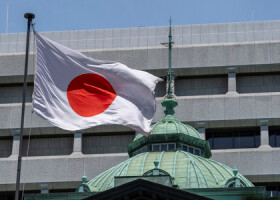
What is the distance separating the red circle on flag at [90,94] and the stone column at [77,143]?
42.2 metres

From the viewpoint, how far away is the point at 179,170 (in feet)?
171

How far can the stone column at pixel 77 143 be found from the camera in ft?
269

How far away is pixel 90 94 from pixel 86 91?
0.18m

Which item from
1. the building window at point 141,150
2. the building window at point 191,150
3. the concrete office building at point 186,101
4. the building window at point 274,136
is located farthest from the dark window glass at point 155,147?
→ the building window at point 274,136

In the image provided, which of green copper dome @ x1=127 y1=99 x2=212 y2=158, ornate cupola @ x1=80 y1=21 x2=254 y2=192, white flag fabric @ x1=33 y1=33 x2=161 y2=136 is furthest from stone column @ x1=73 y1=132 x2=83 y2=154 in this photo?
white flag fabric @ x1=33 y1=33 x2=161 y2=136

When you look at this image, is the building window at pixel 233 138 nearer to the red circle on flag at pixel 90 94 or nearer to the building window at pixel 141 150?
the building window at pixel 141 150

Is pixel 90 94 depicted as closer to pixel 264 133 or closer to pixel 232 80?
pixel 264 133

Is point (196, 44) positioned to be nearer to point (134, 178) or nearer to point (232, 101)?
point (232, 101)

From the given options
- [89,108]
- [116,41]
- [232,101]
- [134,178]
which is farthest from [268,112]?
[89,108]

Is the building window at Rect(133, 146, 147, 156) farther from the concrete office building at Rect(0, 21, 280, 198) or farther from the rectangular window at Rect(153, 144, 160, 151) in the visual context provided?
the concrete office building at Rect(0, 21, 280, 198)

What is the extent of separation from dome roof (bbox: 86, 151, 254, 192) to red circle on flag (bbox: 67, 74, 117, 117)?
468 inches

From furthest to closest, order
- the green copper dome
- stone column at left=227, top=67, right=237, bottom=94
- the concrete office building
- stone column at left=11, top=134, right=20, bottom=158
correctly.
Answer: stone column at left=11, top=134, right=20, bottom=158 → stone column at left=227, top=67, right=237, bottom=94 → the concrete office building → the green copper dome

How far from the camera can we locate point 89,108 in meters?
39.2

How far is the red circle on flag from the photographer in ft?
128
